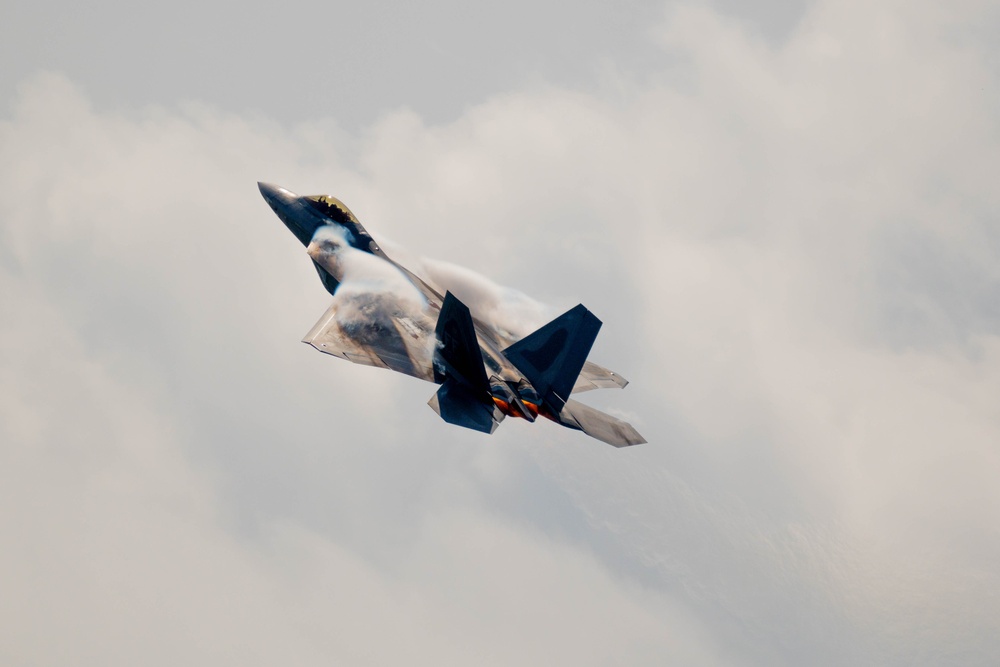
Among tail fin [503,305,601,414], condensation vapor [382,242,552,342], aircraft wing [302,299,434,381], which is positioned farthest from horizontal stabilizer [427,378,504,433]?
condensation vapor [382,242,552,342]

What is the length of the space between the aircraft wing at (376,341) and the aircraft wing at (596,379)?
7.24 meters

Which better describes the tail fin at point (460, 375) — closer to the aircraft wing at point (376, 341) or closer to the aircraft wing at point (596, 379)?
the aircraft wing at point (376, 341)

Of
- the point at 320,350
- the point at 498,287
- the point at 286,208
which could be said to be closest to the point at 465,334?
the point at 320,350

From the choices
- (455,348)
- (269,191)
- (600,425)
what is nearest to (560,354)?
(600,425)

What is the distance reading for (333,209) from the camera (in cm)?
4325

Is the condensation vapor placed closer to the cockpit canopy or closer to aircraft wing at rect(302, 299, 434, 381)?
the cockpit canopy

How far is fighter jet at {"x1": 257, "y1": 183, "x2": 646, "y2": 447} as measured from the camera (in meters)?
36.0

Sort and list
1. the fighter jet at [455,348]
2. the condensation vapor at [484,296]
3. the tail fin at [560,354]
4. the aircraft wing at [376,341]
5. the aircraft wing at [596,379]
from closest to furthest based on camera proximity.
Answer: the fighter jet at [455,348]
the tail fin at [560,354]
the aircraft wing at [376,341]
the aircraft wing at [596,379]
the condensation vapor at [484,296]

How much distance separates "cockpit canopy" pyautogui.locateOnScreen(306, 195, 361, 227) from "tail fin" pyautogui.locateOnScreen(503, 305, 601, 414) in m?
11.0

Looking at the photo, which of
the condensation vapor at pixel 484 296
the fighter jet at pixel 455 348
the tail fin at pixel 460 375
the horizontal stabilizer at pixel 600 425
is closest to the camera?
the tail fin at pixel 460 375

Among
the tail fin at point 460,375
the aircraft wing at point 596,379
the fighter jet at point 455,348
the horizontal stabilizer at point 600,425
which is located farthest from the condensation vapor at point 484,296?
the tail fin at point 460,375

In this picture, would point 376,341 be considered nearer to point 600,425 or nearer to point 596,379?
point 600,425

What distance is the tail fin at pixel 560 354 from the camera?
36438mm

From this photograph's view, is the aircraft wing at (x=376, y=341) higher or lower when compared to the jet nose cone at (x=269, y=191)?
lower
